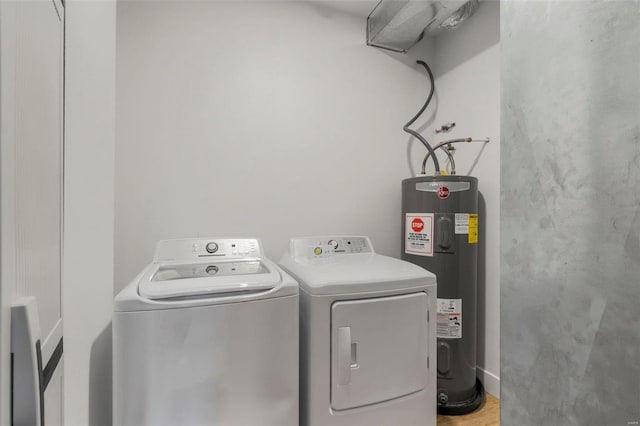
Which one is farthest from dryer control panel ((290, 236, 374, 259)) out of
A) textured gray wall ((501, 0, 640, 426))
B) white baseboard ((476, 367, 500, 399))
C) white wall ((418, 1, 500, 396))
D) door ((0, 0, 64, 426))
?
textured gray wall ((501, 0, 640, 426))

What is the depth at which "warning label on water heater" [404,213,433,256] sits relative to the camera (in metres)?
1.86

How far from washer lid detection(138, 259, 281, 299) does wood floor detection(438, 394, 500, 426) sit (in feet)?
4.47

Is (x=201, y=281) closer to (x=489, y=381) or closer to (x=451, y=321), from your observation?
(x=451, y=321)

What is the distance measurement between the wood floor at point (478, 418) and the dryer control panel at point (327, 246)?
41.7 inches

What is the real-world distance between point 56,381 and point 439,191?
1.84m

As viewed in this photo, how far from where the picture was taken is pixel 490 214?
197 centimetres

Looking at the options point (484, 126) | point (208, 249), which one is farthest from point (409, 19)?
point (208, 249)

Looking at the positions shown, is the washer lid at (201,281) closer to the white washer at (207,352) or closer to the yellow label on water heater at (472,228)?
the white washer at (207,352)

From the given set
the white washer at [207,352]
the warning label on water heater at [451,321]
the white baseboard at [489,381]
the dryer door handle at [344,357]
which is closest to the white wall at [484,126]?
the white baseboard at [489,381]

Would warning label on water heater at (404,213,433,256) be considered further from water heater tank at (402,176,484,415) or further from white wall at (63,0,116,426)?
white wall at (63,0,116,426)

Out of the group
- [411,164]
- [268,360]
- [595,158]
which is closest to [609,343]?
[595,158]

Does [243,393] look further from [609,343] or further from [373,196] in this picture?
[373,196]

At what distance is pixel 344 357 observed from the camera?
1.24m

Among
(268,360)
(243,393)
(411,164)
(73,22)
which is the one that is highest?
(73,22)
